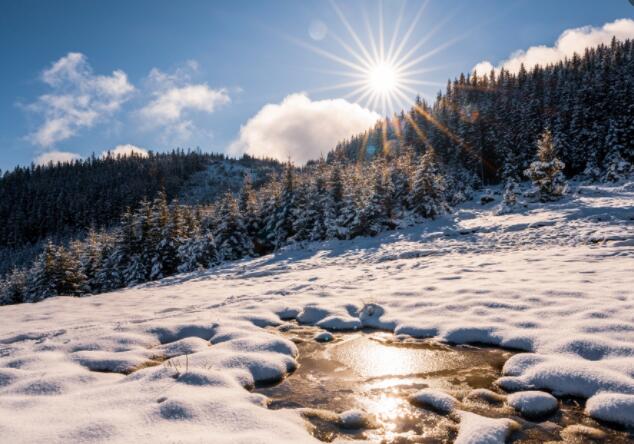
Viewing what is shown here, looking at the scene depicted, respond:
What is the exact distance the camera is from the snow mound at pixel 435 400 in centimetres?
453

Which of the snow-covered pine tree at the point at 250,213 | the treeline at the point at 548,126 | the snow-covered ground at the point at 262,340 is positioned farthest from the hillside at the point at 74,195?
the snow-covered ground at the point at 262,340

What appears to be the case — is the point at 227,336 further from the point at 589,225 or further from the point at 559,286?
the point at 589,225

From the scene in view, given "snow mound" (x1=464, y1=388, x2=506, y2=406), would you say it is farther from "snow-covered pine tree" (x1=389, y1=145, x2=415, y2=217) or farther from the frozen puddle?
"snow-covered pine tree" (x1=389, y1=145, x2=415, y2=217)

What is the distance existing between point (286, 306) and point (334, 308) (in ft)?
4.85

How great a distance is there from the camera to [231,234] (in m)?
37.0

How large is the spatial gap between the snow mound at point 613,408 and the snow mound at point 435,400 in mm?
1576

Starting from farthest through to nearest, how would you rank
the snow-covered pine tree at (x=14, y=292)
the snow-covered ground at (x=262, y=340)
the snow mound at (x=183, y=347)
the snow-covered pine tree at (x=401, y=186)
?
the snow-covered pine tree at (x=14, y=292) → the snow-covered pine tree at (x=401, y=186) → the snow mound at (x=183, y=347) → the snow-covered ground at (x=262, y=340)

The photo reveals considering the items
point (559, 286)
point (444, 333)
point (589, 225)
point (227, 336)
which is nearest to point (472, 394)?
point (444, 333)

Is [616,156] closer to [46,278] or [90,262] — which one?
[90,262]

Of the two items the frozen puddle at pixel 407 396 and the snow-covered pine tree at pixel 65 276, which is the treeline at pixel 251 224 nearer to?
the snow-covered pine tree at pixel 65 276

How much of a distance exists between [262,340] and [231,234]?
3127cm

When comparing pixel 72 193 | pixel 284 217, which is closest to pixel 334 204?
pixel 284 217

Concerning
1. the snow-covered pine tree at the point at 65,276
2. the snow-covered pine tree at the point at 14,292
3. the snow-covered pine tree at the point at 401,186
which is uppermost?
A: the snow-covered pine tree at the point at 401,186

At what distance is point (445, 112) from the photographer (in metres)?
77.4
